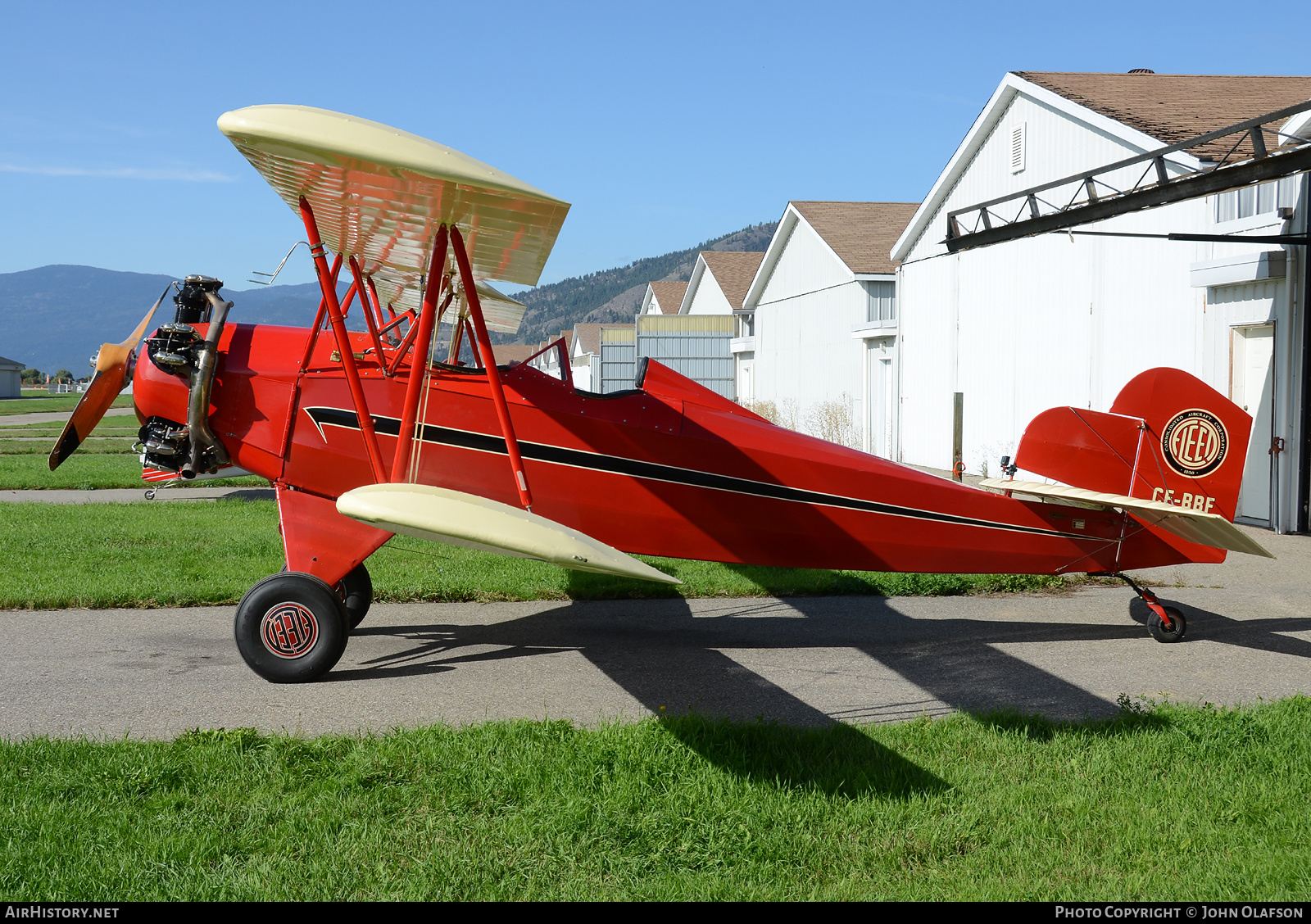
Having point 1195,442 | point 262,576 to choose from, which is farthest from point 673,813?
point 262,576

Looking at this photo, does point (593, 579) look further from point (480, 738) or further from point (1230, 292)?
point (1230, 292)

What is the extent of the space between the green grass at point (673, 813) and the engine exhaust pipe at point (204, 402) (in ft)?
7.42

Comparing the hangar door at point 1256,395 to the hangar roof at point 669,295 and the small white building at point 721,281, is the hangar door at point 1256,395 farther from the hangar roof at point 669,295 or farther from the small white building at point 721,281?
the hangar roof at point 669,295

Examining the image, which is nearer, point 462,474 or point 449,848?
point 449,848

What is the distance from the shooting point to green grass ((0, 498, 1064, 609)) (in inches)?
319

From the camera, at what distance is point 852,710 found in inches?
214

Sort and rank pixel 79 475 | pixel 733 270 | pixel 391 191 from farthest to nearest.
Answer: pixel 733 270
pixel 79 475
pixel 391 191

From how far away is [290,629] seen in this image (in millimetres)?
5809

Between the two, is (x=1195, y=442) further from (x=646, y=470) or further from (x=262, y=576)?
(x=262, y=576)

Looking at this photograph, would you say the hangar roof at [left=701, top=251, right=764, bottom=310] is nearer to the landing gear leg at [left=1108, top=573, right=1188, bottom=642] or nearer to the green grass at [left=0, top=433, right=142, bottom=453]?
the green grass at [left=0, top=433, right=142, bottom=453]

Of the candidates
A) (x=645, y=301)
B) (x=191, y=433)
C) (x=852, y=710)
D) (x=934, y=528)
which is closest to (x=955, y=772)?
(x=852, y=710)

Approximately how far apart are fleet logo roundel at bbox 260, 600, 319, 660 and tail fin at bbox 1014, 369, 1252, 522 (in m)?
4.88

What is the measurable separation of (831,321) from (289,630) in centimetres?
2278

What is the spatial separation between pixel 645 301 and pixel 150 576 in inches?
2326
